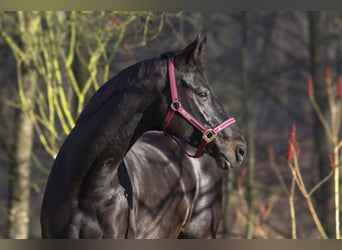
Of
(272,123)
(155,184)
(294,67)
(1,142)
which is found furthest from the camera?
(272,123)

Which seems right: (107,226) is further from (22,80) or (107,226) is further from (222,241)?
(22,80)

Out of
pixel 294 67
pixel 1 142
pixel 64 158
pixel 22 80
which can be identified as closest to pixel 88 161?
pixel 64 158

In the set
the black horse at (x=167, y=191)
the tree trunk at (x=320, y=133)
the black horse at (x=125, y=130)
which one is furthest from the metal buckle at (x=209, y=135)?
the tree trunk at (x=320, y=133)

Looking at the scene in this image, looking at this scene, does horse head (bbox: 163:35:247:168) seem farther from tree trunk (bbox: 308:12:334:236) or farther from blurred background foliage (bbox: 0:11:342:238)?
tree trunk (bbox: 308:12:334:236)

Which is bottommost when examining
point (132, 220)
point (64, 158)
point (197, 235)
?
point (197, 235)

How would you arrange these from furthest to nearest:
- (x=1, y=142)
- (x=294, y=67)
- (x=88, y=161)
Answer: (x=294, y=67) < (x=1, y=142) < (x=88, y=161)

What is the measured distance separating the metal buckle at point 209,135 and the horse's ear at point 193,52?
1.32ft

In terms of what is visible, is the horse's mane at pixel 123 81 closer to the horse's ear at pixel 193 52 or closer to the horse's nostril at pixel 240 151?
the horse's ear at pixel 193 52

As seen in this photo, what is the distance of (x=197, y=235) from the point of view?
6090mm

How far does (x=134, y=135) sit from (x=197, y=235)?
5.50 feet

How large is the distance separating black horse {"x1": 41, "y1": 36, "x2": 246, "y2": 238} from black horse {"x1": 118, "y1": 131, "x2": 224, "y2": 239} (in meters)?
0.17

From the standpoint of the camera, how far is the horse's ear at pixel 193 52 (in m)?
4.61

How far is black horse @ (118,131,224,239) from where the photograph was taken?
4992 millimetres

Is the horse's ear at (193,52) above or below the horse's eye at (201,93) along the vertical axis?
above
